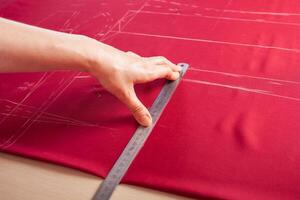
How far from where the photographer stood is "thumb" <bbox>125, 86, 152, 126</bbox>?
30.1 inches

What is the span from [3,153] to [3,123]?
101 mm

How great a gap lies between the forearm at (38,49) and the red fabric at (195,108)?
171 millimetres

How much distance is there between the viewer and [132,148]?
75 centimetres

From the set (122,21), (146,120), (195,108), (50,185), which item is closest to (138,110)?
(146,120)

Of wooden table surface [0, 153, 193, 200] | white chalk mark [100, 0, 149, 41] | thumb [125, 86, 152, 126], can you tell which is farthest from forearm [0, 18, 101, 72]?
white chalk mark [100, 0, 149, 41]

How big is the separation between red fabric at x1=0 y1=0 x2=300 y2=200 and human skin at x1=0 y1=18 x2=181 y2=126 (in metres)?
0.08

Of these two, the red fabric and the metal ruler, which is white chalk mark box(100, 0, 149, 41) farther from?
the metal ruler

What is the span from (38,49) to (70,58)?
68mm

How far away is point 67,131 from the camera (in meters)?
0.82

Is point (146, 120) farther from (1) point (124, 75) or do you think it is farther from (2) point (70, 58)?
(2) point (70, 58)

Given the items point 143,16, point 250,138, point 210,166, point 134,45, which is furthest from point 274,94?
point 143,16

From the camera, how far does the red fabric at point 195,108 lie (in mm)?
664

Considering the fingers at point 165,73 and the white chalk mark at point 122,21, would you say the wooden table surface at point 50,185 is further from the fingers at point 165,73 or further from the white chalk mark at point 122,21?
the white chalk mark at point 122,21

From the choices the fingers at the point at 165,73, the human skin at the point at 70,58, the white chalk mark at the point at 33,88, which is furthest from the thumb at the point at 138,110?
the white chalk mark at the point at 33,88
